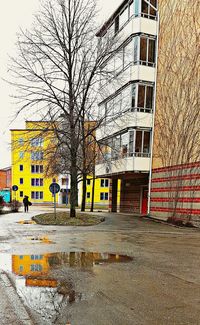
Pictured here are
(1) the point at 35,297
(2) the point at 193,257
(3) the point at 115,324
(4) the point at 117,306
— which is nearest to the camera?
(3) the point at 115,324

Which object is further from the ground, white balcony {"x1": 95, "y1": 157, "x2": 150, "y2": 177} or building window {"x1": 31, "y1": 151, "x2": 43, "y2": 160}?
building window {"x1": 31, "y1": 151, "x2": 43, "y2": 160}

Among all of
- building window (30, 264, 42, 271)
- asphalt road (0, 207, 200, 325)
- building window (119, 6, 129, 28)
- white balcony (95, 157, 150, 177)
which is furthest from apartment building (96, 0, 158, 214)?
building window (30, 264, 42, 271)

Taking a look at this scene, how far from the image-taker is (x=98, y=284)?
6016 mm

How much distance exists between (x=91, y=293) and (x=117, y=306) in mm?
733

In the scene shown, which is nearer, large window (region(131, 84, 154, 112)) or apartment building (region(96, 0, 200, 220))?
apartment building (region(96, 0, 200, 220))

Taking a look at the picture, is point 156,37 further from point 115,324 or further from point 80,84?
point 115,324

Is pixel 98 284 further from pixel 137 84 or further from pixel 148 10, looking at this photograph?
pixel 148 10

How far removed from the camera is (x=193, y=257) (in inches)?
364

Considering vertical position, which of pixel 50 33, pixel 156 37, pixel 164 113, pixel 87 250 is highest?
pixel 156 37

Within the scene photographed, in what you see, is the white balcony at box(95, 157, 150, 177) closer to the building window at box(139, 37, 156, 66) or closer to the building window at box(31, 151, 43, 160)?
the building window at box(31, 151, 43, 160)

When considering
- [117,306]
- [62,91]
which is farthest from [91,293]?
[62,91]

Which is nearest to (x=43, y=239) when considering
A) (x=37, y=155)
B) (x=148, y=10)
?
(x=37, y=155)

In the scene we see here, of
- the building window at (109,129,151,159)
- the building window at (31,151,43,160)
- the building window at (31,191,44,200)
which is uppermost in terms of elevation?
the building window at (109,129,151,159)

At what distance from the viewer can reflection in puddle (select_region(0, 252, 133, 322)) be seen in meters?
4.97
